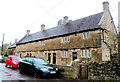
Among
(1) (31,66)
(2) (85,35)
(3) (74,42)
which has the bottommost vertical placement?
(1) (31,66)

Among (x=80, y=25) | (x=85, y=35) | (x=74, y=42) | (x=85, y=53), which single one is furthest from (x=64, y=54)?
(x=80, y=25)

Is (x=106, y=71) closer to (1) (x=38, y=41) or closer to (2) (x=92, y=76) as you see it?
(2) (x=92, y=76)

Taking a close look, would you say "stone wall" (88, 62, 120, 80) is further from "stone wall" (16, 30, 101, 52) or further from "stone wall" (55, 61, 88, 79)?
"stone wall" (16, 30, 101, 52)

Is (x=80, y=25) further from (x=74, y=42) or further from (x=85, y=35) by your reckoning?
(x=74, y=42)

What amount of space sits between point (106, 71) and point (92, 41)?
9962mm

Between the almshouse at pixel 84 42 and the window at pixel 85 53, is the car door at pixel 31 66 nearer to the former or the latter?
the almshouse at pixel 84 42

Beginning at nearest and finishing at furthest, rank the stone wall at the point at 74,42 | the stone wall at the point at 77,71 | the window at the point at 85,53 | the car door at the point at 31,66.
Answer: the stone wall at the point at 77,71
the car door at the point at 31,66
the stone wall at the point at 74,42
the window at the point at 85,53

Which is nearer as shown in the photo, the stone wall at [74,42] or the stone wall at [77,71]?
the stone wall at [77,71]

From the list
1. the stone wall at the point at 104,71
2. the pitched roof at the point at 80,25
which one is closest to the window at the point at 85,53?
the pitched roof at the point at 80,25

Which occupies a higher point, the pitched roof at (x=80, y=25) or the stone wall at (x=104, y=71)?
the pitched roof at (x=80, y=25)

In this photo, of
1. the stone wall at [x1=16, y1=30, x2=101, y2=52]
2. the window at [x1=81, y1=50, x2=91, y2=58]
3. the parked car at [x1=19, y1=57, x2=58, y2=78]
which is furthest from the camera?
the window at [x1=81, y1=50, x2=91, y2=58]

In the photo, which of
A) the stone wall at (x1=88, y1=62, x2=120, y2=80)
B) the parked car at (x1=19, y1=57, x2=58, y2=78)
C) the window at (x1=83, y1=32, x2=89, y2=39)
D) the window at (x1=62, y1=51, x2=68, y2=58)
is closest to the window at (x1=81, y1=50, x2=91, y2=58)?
the window at (x1=83, y1=32, x2=89, y2=39)

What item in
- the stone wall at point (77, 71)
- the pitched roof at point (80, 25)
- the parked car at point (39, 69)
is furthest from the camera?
the pitched roof at point (80, 25)

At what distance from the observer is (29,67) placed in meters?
12.0
